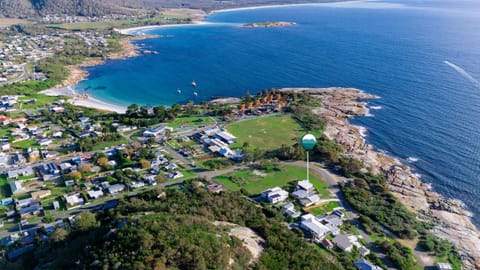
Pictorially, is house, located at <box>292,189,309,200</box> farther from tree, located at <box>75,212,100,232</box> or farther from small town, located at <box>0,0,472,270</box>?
tree, located at <box>75,212,100,232</box>

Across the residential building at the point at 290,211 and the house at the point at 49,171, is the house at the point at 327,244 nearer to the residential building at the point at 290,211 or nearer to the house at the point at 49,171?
Answer: the residential building at the point at 290,211

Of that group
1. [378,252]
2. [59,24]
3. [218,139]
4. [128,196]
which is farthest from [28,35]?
[378,252]

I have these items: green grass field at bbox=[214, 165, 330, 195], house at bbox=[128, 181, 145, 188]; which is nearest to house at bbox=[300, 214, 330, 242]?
green grass field at bbox=[214, 165, 330, 195]

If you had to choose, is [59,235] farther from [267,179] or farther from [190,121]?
[190,121]

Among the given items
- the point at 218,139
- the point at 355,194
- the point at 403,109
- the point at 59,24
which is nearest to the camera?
the point at 355,194

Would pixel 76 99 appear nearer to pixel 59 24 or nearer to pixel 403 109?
pixel 403 109
